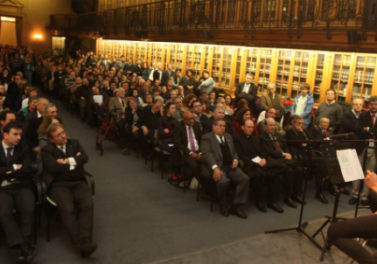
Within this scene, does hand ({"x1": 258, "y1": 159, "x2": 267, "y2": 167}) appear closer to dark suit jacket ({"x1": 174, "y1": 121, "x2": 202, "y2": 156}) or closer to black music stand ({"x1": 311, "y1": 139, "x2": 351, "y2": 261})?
dark suit jacket ({"x1": 174, "y1": 121, "x2": 202, "y2": 156})

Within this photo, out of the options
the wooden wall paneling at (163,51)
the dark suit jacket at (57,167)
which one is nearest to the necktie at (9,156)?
the dark suit jacket at (57,167)

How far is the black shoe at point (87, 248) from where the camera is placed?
12.4ft

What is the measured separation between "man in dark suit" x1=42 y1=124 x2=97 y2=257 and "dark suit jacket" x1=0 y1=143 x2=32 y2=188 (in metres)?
0.18

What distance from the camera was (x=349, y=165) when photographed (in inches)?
155

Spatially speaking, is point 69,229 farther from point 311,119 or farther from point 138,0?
point 138,0

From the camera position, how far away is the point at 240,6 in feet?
36.2

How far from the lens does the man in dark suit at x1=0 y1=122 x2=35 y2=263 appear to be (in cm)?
369

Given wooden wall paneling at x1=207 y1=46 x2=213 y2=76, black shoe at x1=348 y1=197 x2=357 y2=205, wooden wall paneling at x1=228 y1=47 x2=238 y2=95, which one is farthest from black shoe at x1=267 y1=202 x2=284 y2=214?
wooden wall paneling at x1=207 y1=46 x2=213 y2=76

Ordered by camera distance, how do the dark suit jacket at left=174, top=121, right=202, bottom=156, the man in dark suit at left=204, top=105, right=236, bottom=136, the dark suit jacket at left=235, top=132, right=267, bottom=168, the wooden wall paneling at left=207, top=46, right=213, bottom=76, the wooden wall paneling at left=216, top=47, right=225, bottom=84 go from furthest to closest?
the wooden wall paneling at left=207, top=46, right=213, bottom=76, the wooden wall paneling at left=216, top=47, right=225, bottom=84, the man in dark suit at left=204, top=105, right=236, bottom=136, the dark suit jacket at left=174, top=121, right=202, bottom=156, the dark suit jacket at left=235, top=132, right=267, bottom=168

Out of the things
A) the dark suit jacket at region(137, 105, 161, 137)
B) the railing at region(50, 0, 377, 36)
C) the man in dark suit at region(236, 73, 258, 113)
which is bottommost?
the dark suit jacket at region(137, 105, 161, 137)

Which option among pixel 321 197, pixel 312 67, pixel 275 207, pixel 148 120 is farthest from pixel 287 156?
pixel 312 67

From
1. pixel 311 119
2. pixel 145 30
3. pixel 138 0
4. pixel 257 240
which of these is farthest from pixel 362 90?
pixel 138 0

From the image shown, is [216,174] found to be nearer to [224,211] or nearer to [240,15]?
[224,211]

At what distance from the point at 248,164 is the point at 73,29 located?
21.3 meters
